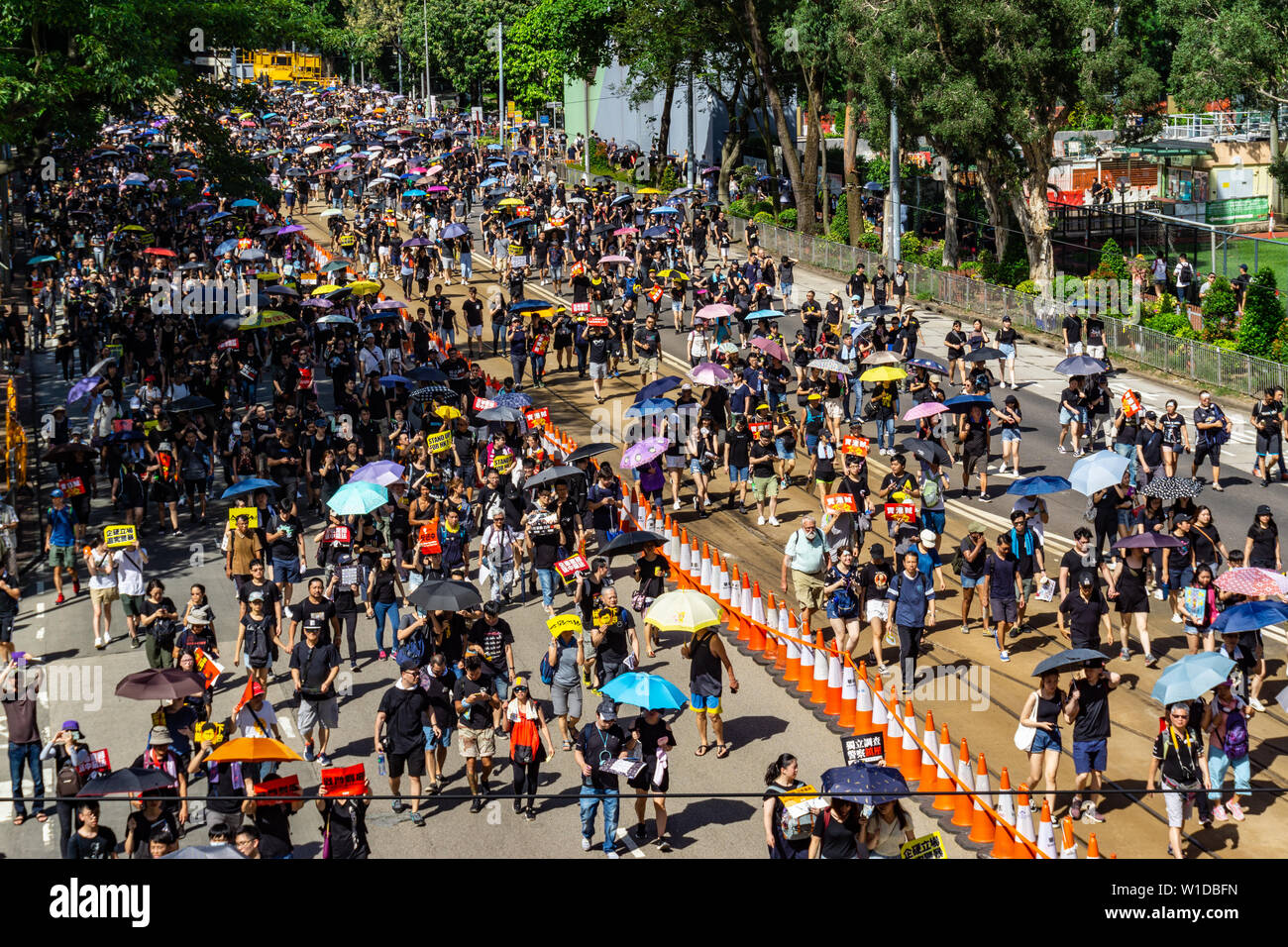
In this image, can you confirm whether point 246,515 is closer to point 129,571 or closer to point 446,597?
point 129,571

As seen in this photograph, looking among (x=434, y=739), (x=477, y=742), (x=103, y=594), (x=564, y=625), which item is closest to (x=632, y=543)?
(x=564, y=625)

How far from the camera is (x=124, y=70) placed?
3069cm

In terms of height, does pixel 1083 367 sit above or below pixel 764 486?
above

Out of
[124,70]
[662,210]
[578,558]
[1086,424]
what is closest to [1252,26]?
[662,210]

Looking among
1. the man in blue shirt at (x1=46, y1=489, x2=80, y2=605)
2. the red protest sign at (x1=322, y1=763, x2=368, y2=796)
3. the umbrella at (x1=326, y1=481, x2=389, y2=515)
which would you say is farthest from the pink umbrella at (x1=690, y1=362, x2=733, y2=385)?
the red protest sign at (x1=322, y1=763, x2=368, y2=796)

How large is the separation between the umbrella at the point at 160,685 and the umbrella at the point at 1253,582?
11396 millimetres

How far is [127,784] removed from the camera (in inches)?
531

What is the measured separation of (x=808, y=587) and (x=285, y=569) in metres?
7.40

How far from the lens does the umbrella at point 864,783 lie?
12.3 meters

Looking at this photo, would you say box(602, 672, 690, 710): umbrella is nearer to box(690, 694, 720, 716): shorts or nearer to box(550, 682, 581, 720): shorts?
box(550, 682, 581, 720): shorts

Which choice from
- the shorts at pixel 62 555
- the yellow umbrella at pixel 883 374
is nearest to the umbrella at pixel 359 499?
the shorts at pixel 62 555

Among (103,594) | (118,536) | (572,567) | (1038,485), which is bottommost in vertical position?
(103,594)
